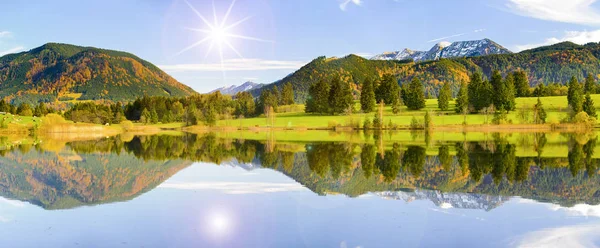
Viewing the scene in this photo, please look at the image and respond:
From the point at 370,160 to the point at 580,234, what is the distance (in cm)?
2015

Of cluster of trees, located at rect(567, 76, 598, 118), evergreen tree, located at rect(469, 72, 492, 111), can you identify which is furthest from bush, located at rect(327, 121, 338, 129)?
cluster of trees, located at rect(567, 76, 598, 118)

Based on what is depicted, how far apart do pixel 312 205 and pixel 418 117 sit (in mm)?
88409

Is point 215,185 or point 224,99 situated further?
point 224,99

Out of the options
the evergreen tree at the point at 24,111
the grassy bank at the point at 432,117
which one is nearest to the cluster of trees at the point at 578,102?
the grassy bank at the point at 432,117

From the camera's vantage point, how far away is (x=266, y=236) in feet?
44.2

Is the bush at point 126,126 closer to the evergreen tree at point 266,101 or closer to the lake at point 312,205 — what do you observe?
the evergreen tree at point 266,101

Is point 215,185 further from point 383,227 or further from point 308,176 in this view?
point 383,227

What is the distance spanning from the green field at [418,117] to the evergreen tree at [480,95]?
380cm

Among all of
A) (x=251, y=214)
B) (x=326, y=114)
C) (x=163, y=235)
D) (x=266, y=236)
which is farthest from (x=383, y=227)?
(x=326, y=114)

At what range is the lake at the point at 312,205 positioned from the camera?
43.8 feet

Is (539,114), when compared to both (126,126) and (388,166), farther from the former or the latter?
(126,126)

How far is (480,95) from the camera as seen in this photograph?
10588 cm

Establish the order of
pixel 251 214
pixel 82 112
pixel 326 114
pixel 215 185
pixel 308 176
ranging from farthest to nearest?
pixel 82 112 → pixel 326 114 → pixel 308 176 → pixel 215 185 → pixel 251 214

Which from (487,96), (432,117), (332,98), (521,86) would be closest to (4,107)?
(332,98)
